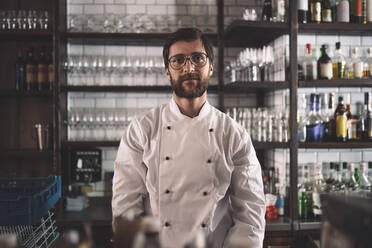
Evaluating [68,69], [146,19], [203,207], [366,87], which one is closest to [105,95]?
[68,69]

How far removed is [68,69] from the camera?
3301 mm

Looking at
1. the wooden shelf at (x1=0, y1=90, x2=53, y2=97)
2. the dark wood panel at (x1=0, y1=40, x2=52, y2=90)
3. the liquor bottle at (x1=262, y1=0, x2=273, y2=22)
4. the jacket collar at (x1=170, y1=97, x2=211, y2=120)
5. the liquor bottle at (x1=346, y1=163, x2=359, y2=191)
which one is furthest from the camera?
the dark wood panel at (x1=0, y1=40, x2=52, y2=90)

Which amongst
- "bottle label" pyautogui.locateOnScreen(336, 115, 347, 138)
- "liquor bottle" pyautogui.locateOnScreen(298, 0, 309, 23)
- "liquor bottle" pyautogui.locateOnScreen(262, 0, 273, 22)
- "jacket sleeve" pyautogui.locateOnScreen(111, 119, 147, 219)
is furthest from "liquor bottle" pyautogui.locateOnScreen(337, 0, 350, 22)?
"jacket sleeve" pyautogui.locateOnScreen(111, 119, 147, 219)

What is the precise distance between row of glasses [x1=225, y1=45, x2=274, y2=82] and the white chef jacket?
1.15 meters

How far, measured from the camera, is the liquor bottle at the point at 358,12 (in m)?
3.10

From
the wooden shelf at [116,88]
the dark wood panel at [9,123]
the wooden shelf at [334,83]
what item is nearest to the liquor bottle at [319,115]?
the wooden shelf at [334,83]

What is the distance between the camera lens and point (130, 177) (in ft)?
6.38

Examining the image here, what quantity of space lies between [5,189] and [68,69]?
130 cm

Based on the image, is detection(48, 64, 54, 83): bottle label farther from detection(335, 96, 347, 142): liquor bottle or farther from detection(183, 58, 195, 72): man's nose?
detection(335, 96, 347, 142): liquor bottle

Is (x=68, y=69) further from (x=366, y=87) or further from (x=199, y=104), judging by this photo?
(x=366, y=87)

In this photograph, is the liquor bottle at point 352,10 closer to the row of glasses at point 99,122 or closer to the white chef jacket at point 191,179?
the white chef jacket at point 191,179

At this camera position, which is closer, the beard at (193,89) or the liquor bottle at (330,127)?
the beard at (193,89)

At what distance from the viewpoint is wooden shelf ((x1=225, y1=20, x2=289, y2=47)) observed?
2947mm

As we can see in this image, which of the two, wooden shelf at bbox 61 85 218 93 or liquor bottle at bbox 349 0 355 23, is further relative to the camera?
wooden shelf at bbox 61 85 218 93
